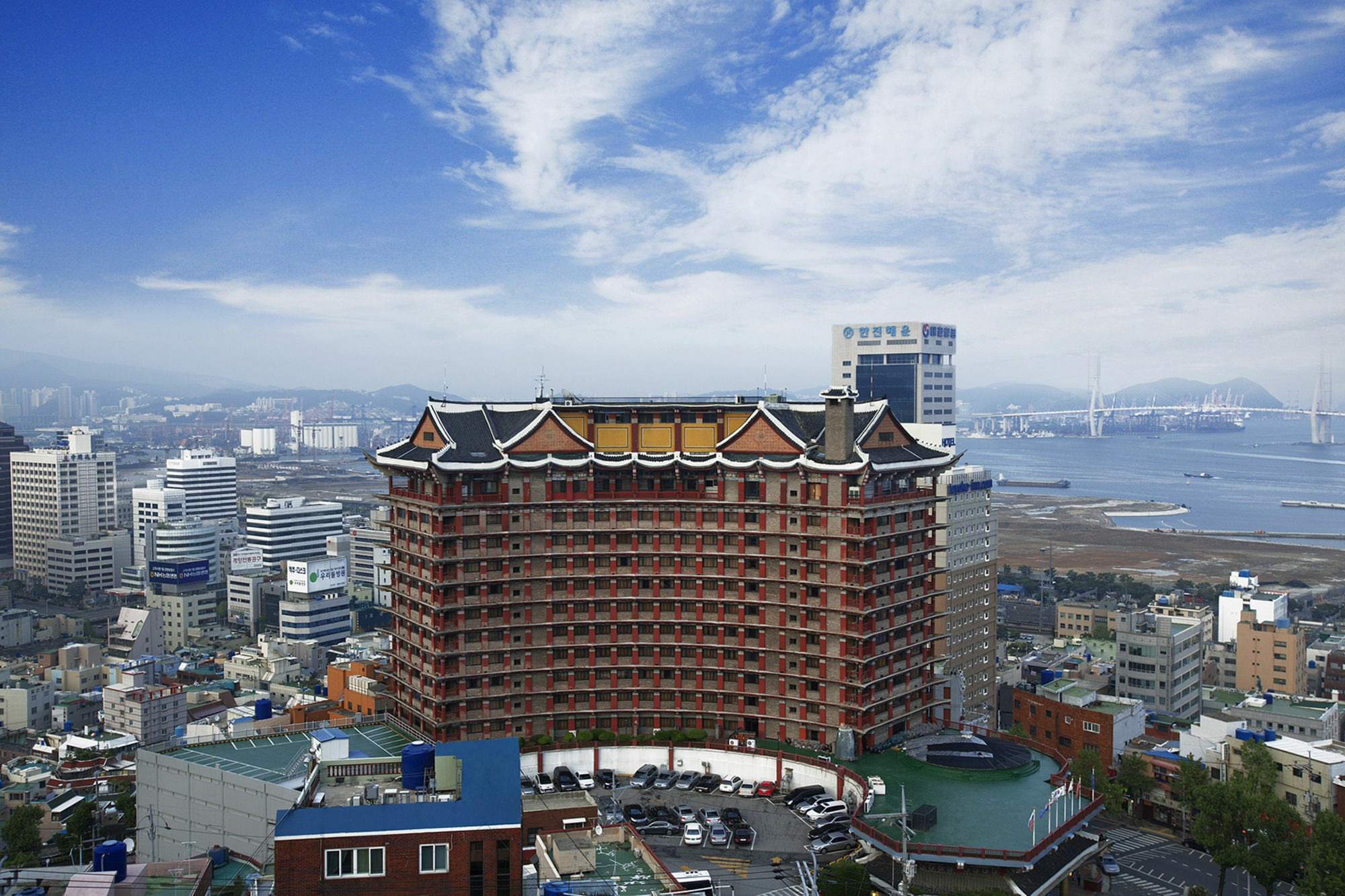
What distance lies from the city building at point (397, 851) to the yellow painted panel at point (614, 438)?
41.8 m

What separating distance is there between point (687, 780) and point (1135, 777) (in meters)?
35.2

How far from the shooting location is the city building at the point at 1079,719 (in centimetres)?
8262

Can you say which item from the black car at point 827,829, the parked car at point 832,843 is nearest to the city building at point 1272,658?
the black car at point 827,829

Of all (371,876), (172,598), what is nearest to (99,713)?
(172,598)

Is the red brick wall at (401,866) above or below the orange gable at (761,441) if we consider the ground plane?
below

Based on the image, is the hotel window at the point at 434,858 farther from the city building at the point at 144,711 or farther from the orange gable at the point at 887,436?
the city building at the point at 144,711

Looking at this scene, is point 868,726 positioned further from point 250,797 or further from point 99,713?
point 99,713

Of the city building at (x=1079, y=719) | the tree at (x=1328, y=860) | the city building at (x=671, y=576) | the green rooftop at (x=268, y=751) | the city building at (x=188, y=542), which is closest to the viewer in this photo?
the tree at (x=1328, y=860)

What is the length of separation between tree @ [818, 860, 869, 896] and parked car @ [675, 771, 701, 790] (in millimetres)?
15300

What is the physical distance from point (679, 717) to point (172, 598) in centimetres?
11838

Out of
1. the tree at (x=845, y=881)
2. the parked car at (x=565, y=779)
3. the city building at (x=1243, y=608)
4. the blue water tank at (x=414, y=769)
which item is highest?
the blue water tank at (x=414, y=769)

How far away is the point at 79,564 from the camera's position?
194 metres

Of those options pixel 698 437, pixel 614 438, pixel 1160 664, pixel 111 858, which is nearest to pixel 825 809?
pixel 698 437

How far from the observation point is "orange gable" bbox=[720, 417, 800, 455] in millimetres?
66625
